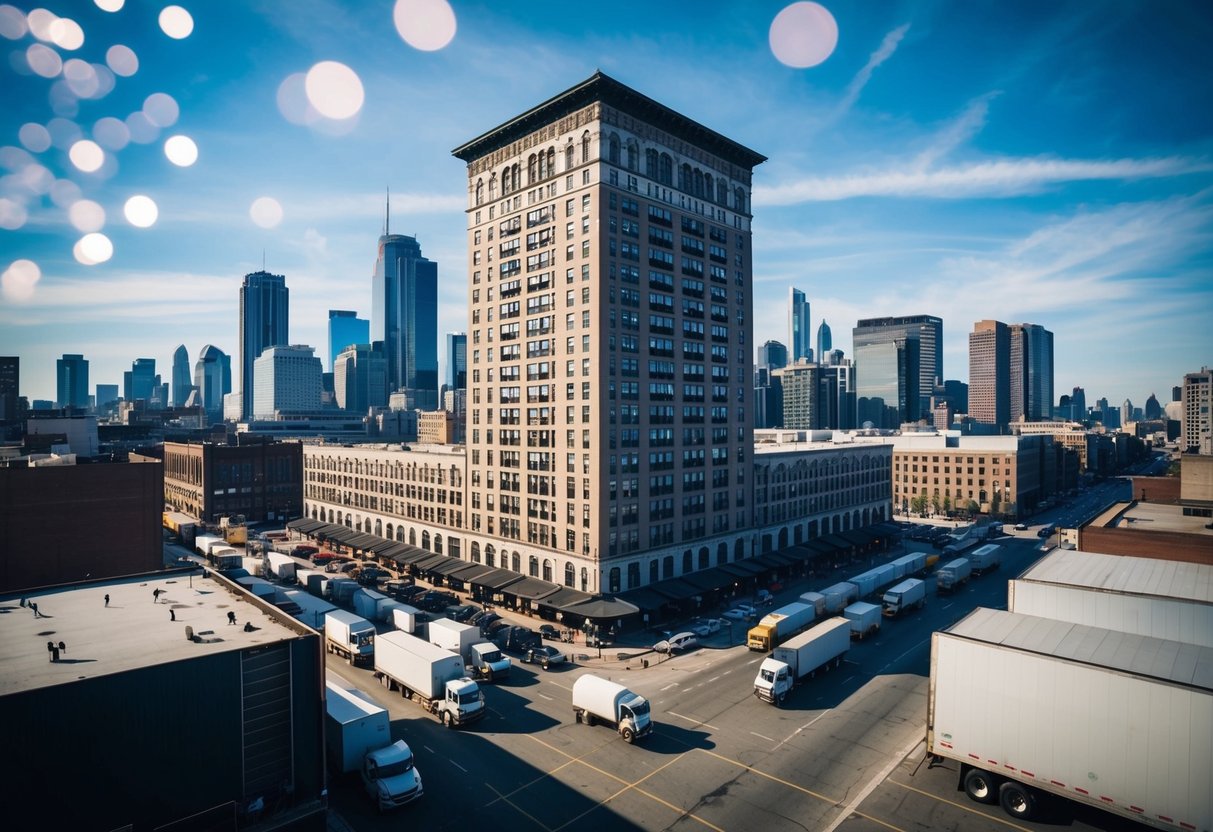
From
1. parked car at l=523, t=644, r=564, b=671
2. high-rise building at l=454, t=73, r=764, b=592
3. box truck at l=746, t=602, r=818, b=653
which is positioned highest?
high-rise building at l=454, t=73, r=764, b=592

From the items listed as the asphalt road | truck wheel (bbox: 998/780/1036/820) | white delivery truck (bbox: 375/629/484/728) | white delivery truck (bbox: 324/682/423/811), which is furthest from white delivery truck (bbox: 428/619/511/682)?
truck wheel (bbox: 998/780/1036/820)

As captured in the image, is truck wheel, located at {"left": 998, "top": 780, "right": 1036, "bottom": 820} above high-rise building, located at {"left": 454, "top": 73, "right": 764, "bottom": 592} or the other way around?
the other way around

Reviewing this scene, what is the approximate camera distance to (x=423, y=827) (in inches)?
1128

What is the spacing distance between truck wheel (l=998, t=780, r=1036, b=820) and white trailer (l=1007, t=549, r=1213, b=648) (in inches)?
520

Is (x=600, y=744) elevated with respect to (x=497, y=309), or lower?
lower

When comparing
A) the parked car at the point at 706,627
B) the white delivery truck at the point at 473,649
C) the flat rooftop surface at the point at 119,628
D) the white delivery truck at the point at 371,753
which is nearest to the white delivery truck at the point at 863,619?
the parked car at the point at 706,627

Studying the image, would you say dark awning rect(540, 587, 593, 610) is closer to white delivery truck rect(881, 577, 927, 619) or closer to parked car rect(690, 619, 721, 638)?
parked car rect(690, 619, 721, 638)

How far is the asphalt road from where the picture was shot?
94.6 feet

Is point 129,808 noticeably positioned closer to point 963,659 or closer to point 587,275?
point 963,659

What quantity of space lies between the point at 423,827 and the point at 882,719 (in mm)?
27761

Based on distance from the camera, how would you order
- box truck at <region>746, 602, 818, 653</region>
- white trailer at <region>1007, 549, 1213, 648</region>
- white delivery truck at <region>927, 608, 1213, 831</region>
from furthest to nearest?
1. box truck at <region>746, 602, 818, 653</region>
2. white trailer at <region>1007, 549, 1213, 648</region>
3. white delivery truck at <region>927, 608, 1213, 831</region>

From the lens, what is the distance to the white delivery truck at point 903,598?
6197cm

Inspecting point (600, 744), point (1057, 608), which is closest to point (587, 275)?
point (600, 744)

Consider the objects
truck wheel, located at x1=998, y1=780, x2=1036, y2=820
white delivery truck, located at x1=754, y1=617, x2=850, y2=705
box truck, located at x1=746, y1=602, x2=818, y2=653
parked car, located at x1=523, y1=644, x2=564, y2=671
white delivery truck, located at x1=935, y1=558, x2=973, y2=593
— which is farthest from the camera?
white delivery truck, located at x1=935, y1=558, x2=973, y2=593
